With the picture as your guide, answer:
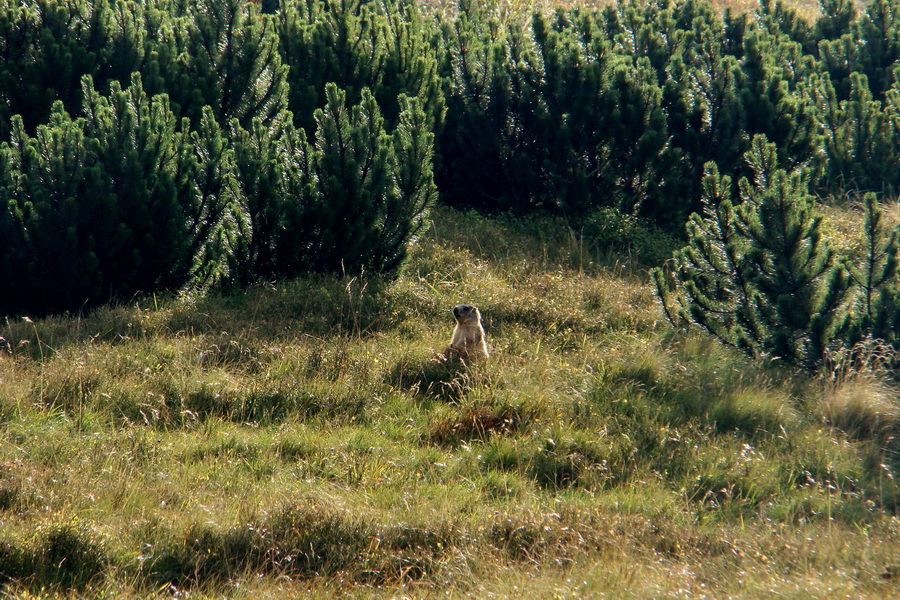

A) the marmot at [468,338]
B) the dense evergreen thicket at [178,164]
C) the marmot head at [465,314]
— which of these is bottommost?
the marmot at [468,338]

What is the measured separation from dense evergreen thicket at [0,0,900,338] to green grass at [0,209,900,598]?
53cm

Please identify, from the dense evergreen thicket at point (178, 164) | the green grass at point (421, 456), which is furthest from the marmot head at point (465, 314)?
the dense evergreen thicket at point (178, 164)

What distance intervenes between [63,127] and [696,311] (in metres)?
5.42

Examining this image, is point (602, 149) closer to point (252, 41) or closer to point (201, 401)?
point (252, 41)

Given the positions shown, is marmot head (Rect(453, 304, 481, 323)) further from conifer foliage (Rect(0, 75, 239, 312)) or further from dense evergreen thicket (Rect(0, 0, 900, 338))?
conifer foliage (Rect(0, 75, 239, 312))

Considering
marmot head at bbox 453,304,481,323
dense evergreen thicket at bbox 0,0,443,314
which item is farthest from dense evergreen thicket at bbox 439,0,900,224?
marmot head at bbox 453,304,481,323

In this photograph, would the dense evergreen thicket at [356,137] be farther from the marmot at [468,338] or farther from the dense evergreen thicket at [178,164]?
the marmot at [468,338]

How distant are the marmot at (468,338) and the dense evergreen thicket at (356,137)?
5.43 feet

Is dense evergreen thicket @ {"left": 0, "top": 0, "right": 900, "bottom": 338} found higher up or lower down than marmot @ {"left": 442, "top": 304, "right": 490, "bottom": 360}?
higher up

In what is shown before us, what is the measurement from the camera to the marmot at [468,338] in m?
6.82

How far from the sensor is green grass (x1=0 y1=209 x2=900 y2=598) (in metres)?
4.61

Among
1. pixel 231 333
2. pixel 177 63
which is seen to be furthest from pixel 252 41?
pixel 231 333

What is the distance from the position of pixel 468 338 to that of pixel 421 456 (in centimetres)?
133

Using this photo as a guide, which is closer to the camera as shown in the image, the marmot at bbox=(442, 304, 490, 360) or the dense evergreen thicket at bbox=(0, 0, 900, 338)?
the marmot at bbox=(442, 304, 490, 360)
